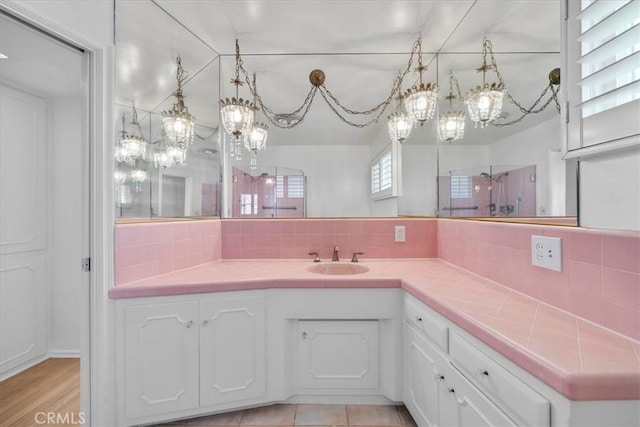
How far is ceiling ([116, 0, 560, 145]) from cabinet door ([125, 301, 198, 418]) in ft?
3.81

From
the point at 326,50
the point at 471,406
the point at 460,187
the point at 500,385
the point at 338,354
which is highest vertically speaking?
the point at 326,50

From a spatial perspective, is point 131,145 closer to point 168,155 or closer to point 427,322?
point 168,155

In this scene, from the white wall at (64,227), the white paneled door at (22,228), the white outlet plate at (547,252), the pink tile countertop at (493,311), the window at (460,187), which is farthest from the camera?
the white wall at (64,227)

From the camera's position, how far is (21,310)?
2.09 metres

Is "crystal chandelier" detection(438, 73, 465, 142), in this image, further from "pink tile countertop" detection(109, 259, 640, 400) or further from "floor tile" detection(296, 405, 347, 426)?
"floor tile" detection(296, 405, 347, 426)

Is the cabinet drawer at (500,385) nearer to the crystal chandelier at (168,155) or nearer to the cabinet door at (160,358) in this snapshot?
the cabinet door at (160,358)

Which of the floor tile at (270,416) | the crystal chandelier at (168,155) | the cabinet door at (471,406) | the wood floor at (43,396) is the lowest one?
the wood floor at (43,396)

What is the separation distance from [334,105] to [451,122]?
2.86ft

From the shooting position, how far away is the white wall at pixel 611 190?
2.39ft

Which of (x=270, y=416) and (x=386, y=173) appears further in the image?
(x=386, y=173)

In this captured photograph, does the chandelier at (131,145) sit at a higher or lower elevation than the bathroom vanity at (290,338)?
higher

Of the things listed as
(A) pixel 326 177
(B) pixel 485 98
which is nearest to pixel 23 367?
(A) pixel 326 177

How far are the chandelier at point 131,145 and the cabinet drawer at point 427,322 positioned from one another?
5.71ft

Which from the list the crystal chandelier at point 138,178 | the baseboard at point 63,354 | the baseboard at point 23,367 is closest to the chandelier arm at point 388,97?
the crystal chandelier at point 138,178
